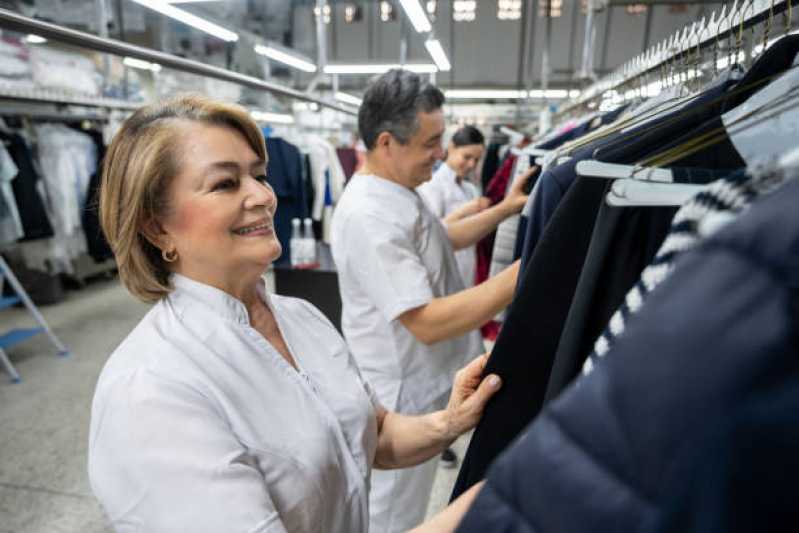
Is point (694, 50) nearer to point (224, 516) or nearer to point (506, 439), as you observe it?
point (506, 439)

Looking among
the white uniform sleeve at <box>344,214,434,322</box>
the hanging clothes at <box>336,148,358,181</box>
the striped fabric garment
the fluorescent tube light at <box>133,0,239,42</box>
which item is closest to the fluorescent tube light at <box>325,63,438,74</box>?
the fluorescent tube light at <box>133,0,239,42</box>

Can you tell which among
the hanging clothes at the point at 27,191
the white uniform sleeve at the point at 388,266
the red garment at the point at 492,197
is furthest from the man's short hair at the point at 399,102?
the hanging clothes at the point at 27,191

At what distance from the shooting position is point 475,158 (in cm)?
362

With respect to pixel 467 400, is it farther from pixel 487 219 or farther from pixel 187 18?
pixel 187 18

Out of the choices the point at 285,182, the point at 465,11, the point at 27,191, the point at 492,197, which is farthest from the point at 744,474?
the point at 465,11

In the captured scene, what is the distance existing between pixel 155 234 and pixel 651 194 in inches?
34.2

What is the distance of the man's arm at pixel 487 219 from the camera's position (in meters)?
1.72

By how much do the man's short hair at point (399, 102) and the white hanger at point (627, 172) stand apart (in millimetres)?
1079

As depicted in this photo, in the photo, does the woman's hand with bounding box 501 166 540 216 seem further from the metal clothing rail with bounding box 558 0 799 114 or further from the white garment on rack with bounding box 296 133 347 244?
the white garment on rack with bounding box 296 133 347 244

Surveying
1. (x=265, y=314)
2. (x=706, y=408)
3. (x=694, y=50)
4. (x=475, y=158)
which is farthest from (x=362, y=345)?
(x=475, y=158)

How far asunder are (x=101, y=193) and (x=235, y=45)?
2558 millimetres

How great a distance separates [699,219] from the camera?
0.39m

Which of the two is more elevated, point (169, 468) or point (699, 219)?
point (699, 219)

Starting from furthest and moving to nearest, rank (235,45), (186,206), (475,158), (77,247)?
(77,247) → (475,158) → (235,45) → (186,206)
